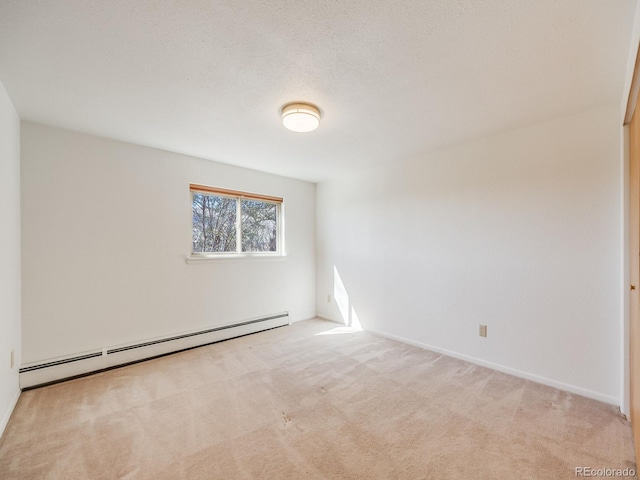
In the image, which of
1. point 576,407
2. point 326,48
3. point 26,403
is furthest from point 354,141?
point 26,403

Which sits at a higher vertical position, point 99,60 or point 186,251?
point 99,60

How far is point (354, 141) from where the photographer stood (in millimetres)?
2826

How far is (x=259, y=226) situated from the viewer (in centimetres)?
404

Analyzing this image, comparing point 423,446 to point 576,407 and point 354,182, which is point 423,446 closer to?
point 576,407

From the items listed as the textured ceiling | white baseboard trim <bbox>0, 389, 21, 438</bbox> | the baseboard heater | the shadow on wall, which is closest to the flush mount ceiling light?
the textured ceiling

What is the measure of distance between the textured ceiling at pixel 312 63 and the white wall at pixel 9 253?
233 millimetres

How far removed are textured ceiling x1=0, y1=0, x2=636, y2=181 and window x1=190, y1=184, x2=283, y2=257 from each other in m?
1.07

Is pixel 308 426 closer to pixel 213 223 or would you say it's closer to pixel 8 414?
pixel 8 414

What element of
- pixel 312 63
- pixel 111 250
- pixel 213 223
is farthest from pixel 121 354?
pixel 312 63

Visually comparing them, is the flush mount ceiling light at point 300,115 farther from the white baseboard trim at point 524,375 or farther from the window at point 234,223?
the white baseboard trim at point 524,375

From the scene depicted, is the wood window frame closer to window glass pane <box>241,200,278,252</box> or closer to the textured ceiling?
window glass pane <box>241,200,278,252</box>

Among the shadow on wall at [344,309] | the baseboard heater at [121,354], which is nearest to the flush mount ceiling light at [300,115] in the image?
the shadow on wall at [344,309]

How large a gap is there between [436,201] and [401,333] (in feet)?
5.47

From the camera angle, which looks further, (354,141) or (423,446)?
(354,141)
